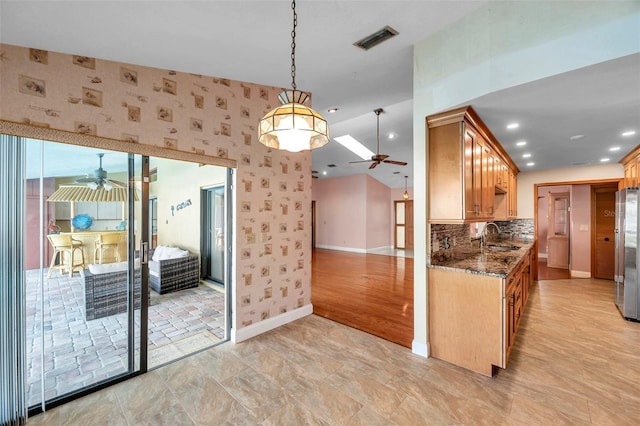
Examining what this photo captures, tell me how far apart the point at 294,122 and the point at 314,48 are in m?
1.44

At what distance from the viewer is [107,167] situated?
2.23 m

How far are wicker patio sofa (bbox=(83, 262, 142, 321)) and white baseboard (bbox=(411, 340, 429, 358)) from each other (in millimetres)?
2686

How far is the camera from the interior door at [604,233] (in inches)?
215

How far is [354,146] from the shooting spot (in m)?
7.39

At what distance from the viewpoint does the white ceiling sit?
1666 mm

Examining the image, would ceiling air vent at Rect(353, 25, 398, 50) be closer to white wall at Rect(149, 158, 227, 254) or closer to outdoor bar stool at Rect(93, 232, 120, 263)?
outdoor bar stool at Rect(93, 232, 120, 263)

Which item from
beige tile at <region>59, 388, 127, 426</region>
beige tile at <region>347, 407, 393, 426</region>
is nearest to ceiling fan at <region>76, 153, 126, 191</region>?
beige tile at <region>59, 388, 127, 426</region>

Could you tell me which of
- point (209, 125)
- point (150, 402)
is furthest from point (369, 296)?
point (209, 125)

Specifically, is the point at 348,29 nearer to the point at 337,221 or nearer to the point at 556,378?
the point at 556,378

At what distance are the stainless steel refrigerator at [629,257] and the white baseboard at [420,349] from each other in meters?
3.15

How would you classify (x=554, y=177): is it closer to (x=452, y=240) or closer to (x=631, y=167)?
(x=631, y=167)

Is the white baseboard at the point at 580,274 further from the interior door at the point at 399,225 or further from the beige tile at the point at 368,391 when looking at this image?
the beige tile at the point at 368,391

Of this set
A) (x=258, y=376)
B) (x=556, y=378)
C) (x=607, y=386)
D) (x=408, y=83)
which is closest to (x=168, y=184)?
(x=258, y=376)

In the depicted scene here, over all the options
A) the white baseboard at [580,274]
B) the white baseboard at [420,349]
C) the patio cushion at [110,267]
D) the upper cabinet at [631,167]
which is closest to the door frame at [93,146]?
the patio cushion at [110,267]
